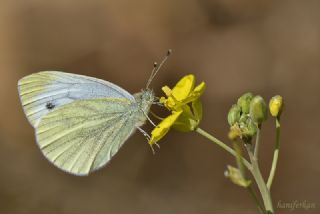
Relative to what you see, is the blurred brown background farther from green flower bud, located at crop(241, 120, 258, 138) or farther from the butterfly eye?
green flower bud, located at crop(241, 120, 258, 138)

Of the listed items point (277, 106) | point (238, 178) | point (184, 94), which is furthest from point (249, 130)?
point (184, 94)

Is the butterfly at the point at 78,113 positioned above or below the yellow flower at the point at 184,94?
below

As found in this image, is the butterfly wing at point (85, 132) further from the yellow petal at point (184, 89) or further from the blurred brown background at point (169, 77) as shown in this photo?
the blurred brown background at point (169, 77)

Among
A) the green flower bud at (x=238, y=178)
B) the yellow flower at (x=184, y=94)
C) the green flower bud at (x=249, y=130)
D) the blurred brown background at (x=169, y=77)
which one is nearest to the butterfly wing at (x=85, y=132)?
the yellow flower at (x=184, y=94)

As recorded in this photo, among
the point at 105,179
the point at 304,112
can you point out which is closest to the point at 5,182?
the point at 105,179

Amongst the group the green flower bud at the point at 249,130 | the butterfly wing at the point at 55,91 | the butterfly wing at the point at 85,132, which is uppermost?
the green flower bud at the point at 249,130

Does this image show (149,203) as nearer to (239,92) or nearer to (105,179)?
(105,179)
